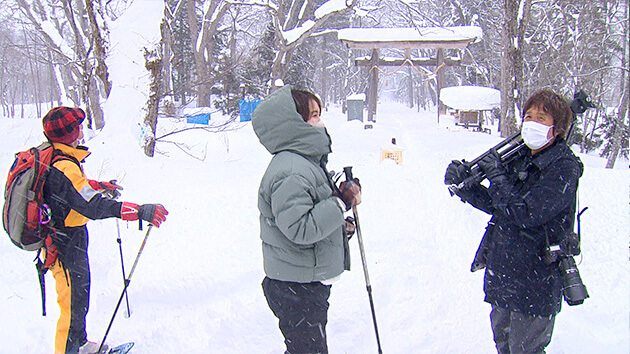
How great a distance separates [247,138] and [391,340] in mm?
11388

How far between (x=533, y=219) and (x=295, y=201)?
1.22m

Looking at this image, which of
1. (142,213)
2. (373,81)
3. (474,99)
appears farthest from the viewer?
(373,81)

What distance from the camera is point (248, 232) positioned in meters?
4.85

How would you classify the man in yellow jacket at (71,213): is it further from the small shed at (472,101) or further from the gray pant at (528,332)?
the small shed at (472,101)

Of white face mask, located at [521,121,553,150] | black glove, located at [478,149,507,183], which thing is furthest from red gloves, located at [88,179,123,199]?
white face mask, located at [521,121,553,150]

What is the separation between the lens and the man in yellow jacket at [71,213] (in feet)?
8.46

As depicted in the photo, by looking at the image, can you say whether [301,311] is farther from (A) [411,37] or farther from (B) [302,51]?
(B) [302,51]

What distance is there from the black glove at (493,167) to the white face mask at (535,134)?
178 millimetres

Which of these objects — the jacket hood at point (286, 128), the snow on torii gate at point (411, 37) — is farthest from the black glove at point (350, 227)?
the snow on torii gate at point (411, 37)

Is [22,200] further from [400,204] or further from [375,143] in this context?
[375,143]

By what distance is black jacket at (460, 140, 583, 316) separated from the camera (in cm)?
204

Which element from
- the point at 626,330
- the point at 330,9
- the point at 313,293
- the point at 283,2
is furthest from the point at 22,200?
the point at 283,2

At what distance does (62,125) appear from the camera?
265 centimetres

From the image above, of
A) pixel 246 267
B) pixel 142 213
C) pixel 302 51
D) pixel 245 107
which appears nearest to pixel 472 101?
pixel 245 107
